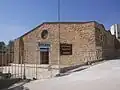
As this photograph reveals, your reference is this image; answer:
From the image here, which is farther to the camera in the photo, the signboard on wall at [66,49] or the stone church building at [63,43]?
the signboard on wall at [66,49]

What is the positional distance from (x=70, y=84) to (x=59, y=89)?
91 cm

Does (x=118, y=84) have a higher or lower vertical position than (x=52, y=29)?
lower

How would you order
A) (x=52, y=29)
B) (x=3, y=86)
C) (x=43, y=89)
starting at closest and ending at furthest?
(x=43, y=89) → (x=3, y=86) → (x=52, y=29)

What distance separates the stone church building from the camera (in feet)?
95.3

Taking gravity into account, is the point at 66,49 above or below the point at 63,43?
below

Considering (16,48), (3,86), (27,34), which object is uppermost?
(27,34)

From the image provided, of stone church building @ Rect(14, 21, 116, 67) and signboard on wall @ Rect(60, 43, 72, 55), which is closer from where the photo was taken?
stone church building @ Rect(14, 21, 116, 67)

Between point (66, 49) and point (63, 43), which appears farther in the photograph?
point (63, 43)

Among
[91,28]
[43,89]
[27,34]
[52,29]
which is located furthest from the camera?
[27,34]

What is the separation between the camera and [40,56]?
33.3 metres

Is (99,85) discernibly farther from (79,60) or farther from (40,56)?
(40,56)

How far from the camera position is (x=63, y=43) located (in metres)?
31.5

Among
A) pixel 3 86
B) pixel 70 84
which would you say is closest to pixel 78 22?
pixel 3 86

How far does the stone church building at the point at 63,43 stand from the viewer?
95.3 feet
